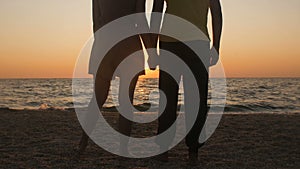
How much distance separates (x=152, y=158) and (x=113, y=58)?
1161mm

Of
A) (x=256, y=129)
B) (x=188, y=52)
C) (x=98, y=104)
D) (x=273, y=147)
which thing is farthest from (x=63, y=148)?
(x=256, y=129)

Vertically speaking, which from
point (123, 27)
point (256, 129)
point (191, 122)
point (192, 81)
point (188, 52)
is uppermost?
point (123, 27)

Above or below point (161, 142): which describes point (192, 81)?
above

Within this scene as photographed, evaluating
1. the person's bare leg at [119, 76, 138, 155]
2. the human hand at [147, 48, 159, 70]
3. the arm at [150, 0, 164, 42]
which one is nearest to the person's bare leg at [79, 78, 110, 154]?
the person's bare leg at [119, 76, 138, 155]

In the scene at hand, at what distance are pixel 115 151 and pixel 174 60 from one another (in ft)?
4.44

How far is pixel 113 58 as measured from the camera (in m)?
3.42

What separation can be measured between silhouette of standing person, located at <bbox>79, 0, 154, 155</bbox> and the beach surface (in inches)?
14.5

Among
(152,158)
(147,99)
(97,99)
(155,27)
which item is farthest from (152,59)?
(147,99)

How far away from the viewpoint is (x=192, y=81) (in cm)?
348

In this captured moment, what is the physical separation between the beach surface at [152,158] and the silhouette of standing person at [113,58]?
37cm

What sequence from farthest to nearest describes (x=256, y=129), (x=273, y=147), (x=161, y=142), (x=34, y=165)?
1. (x=256, y=129)
2. (x=273, y=147)
3. (x=161, y=142)
4. (x=34, y=165)

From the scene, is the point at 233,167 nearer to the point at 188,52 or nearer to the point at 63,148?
the point at 188,52

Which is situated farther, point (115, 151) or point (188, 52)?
point (115, 151)

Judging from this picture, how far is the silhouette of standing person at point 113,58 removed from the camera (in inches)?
133
